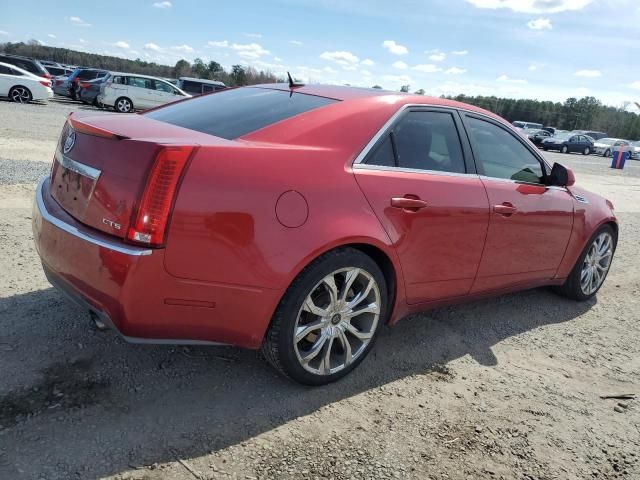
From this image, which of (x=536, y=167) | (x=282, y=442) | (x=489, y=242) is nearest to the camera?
(x=282, y=442)

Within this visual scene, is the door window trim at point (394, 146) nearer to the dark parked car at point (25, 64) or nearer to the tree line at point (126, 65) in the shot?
the dark parked car at point (25, 64)

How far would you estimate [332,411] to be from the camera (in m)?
2.81

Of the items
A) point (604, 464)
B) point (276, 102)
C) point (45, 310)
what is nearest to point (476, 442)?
point (604, 464)

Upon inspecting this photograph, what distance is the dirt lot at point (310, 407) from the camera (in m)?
2.36

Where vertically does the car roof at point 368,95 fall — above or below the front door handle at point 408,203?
above

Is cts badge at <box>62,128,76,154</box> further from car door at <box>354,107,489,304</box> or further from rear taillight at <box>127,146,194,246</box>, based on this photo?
car door at <box>354,107,489,304</box>

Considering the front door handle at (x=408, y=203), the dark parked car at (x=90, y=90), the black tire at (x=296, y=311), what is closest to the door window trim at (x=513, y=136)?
the front door handle at (x=408, y=203)

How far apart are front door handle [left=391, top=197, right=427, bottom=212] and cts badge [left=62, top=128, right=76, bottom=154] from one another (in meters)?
1.73

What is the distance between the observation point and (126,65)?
229ft

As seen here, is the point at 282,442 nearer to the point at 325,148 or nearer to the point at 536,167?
the point at 325,148

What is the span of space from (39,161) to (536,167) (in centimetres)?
719

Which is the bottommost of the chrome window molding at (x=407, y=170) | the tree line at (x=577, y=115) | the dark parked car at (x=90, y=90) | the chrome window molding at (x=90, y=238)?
the chrome window molding at (x=90, y=238)

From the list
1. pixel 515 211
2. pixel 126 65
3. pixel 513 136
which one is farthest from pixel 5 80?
pixel 126 65

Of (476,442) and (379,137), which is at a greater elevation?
(379,137)
